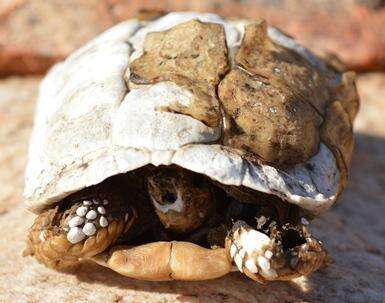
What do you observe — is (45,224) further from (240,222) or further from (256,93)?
(256,93)

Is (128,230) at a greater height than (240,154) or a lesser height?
lesser

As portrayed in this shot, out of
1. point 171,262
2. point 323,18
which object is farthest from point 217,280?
point 323,18

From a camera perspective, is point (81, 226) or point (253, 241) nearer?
point (253, 241)

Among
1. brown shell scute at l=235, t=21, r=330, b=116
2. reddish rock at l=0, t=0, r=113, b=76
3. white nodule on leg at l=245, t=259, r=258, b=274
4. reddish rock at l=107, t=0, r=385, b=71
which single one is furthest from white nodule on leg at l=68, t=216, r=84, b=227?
reddish rock at l=107, t=0, r=385, b=71

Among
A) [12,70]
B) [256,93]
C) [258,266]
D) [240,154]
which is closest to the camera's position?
[258,266]

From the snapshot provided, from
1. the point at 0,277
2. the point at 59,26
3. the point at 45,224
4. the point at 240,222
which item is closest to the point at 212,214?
the point at 240,222

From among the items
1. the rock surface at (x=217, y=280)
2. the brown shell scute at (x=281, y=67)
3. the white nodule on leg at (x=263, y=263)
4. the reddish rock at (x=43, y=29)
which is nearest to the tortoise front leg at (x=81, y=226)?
the rock surface at (x=217, y=280)

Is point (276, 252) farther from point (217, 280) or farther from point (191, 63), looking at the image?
point (191, 63)
